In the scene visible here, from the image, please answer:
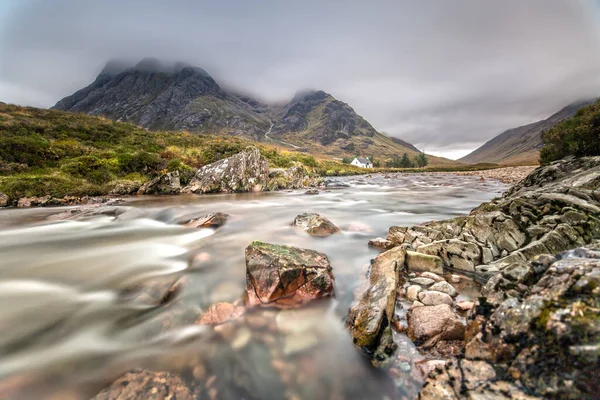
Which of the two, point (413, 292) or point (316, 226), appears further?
point (316, 226)

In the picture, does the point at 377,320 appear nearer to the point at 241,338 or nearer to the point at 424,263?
the point at 241,338

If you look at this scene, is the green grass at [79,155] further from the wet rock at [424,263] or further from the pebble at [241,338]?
the wet rock at [424,263]

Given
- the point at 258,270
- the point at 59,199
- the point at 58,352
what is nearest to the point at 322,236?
the point at 258,270

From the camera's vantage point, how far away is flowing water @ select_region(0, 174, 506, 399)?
360 centimetres

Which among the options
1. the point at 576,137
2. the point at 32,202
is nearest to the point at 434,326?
the point at 576,137

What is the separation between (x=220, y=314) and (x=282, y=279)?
141cm

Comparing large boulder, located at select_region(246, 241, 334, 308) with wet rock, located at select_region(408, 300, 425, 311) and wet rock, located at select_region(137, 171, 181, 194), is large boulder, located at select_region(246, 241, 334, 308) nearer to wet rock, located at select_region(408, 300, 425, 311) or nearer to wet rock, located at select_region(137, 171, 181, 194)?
wet rock, located at select_region(408, 300, 425, 311)

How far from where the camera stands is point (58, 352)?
13.6 feet

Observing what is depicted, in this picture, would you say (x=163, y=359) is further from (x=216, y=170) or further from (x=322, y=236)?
(x=216, y=170)

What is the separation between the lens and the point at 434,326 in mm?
4035

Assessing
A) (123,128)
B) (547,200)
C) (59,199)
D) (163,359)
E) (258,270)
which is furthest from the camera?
(123,128)

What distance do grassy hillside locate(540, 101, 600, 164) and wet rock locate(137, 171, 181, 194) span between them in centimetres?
2767

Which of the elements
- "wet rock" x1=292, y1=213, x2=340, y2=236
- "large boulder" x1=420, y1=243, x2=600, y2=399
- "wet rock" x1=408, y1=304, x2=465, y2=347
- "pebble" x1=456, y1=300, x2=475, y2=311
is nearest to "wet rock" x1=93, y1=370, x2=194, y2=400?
"large boulder" x1=420, y1=243, x2=600, y2=399

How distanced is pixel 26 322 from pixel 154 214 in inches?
393
